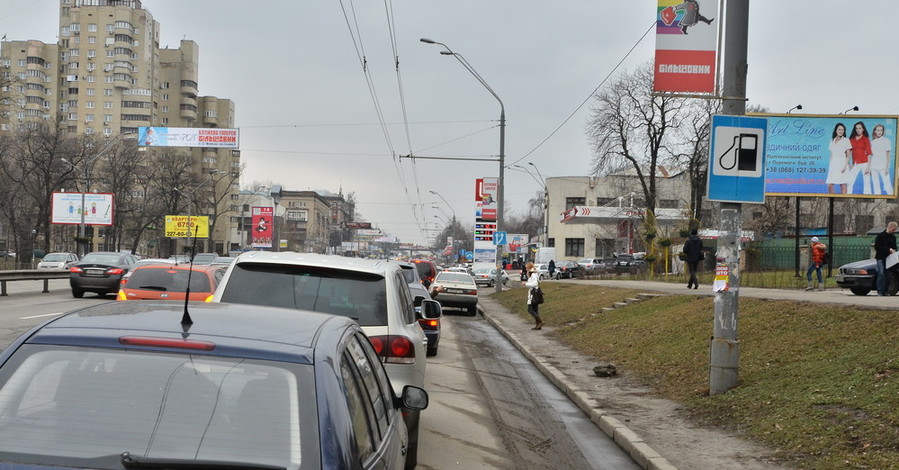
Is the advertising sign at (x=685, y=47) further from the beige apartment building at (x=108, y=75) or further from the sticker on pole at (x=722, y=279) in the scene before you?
the beige apartment building at (x=108, y=75)

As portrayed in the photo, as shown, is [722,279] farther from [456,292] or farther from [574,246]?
[574,246]

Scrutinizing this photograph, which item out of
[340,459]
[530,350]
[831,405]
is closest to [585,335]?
[530,350]

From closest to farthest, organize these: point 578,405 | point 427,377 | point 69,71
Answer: point 578,405 → point 427,377 → point 69,71

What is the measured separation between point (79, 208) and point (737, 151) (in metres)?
59.7

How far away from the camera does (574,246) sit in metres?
94.0

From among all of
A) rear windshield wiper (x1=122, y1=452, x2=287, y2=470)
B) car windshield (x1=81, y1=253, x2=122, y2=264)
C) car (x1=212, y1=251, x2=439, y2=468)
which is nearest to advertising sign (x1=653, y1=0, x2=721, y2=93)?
car (x1=212, y1=251, x2=439, y2=468)

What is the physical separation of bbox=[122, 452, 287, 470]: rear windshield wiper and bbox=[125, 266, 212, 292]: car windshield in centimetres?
1152

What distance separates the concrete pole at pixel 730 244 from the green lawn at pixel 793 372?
1.04 ft

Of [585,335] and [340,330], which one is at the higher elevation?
[340,330]

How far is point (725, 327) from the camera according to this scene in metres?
10.4

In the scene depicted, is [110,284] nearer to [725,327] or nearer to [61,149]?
[725,327]

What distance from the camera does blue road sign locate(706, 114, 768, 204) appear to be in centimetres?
1040

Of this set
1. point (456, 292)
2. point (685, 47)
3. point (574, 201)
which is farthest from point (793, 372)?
point (574, 201)

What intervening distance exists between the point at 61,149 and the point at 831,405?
220 ft
